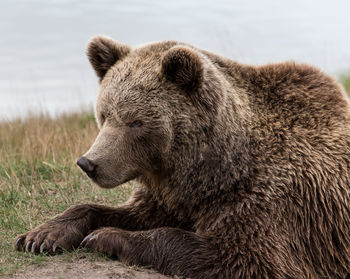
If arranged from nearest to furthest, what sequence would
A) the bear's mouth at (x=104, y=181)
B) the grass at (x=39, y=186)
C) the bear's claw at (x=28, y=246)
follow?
the bear's mouth at (x=104, y=181) < the bear's claw at (x=28, y=246) < the grass at (x=39, y=186)

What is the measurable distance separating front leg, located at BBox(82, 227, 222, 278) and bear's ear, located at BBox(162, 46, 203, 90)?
127 centimetres

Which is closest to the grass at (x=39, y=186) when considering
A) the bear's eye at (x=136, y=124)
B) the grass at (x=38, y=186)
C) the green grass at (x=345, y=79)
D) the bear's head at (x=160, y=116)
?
the grass at (x=38, y=186)

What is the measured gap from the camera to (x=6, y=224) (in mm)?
6355

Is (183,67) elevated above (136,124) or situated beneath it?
elevated above

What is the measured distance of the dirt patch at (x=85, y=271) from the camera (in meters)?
4.75

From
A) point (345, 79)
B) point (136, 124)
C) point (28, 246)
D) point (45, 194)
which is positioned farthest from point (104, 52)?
point (345, 79)

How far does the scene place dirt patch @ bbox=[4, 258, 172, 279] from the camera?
4746 mm

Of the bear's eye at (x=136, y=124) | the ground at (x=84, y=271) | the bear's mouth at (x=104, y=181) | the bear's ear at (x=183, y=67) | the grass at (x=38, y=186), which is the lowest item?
the grass at (x=38, y=186)

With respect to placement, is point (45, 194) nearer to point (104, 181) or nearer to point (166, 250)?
point (104, 181)

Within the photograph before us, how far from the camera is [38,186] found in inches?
302

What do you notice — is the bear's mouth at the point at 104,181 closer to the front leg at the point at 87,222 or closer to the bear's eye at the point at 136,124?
the bear's eye at the point at 136,124

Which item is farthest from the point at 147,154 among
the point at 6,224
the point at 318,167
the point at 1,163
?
the point at 1,163

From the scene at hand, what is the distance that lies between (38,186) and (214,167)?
3.33 meters

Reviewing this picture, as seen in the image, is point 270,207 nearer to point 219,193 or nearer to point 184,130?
point 219,193
